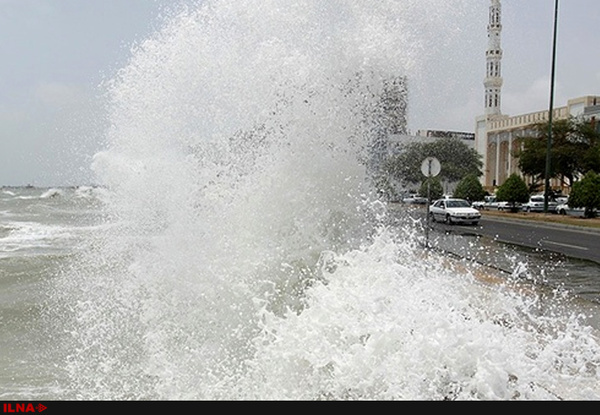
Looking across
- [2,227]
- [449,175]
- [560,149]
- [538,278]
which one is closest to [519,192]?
[560,149]

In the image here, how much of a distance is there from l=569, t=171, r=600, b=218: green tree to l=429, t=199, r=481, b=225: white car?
7327 millimetres

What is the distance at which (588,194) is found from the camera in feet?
109

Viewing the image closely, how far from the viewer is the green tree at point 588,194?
32.9 metres

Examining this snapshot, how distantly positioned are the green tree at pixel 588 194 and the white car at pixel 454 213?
7.33 meters

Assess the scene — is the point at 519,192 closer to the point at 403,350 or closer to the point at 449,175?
the point at 449,175

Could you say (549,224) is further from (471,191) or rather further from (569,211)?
(471,191)

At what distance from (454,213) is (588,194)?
891cm

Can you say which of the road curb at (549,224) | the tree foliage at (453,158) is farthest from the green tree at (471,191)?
the road curb at (549,224)

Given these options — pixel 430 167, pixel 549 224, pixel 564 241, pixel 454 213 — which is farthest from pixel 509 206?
pixel 430 167

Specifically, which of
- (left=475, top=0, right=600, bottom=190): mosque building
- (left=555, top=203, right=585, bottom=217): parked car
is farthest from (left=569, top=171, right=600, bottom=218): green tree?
(left=475, top=0, right=600, bottom=190): mosque building

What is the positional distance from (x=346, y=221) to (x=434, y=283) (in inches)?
77.4

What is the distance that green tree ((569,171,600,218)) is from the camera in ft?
108

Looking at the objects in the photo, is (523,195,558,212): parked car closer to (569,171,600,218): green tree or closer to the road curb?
the road curb

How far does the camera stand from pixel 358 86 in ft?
28.1
